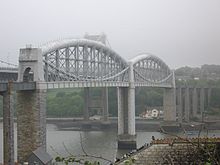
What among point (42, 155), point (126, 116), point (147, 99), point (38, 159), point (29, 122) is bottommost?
point (38, 159)

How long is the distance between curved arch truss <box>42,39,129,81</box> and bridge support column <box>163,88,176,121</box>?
11.9 meters

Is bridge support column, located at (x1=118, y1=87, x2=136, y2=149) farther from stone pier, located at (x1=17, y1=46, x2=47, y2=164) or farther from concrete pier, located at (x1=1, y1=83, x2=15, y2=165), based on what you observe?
concrete pier, located at (x1=1, y1=83, x2=15, y2=165)

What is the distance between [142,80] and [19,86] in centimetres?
2513

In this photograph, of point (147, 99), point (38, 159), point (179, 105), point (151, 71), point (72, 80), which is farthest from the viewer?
point (147, 99)

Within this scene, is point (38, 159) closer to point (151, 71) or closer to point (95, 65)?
point (95, 65)

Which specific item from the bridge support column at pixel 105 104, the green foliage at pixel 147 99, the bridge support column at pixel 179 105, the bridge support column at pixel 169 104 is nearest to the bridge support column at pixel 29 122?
the bridge support column at pixel 105 104

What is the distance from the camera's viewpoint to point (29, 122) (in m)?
21.1

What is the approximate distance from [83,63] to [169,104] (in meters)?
21.8

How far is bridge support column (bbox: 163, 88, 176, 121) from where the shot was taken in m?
50.1

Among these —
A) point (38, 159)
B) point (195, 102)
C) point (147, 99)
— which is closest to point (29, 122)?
point (38, 159)

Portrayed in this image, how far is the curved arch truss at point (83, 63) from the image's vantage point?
83.6 ft

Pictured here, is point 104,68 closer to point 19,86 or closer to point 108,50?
point 108,50

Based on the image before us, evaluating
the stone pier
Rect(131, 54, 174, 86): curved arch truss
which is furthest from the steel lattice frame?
the stone pier

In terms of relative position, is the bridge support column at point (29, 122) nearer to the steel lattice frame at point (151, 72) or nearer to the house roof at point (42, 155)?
the house roof at point (42, 155)
